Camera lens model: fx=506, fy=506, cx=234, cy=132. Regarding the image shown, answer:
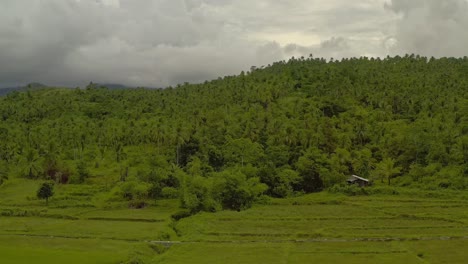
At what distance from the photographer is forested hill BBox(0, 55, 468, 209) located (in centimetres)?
10494

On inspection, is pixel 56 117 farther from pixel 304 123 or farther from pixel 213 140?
pixel 304 123

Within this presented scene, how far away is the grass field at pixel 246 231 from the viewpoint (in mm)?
54219

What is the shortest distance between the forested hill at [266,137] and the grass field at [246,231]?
8.87 meters

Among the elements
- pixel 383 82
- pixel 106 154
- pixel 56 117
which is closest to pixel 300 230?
pixel 106 154

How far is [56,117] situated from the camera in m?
173

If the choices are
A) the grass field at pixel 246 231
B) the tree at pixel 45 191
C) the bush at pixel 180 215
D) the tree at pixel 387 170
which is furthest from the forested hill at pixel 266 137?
the tree at pixel 45 191

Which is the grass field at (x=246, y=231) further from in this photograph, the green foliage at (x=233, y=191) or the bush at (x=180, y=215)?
the green foliage at (x=233, y=191)

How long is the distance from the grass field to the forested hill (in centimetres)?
887

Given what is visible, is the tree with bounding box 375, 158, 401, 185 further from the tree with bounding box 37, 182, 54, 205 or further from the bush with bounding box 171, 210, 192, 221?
the tree with bounding box 37, 182, 54, 205

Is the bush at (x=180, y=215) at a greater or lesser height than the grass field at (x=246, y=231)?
lesser

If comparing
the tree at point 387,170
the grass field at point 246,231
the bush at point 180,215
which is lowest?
the bush at point 180,215

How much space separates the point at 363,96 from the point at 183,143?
60.5 meters

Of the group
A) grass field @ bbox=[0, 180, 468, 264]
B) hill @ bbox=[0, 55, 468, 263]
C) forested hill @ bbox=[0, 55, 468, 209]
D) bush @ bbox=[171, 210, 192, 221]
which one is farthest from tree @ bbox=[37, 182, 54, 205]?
bush @ bbox=[171, 210, 192, 221]

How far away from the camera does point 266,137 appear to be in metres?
125
